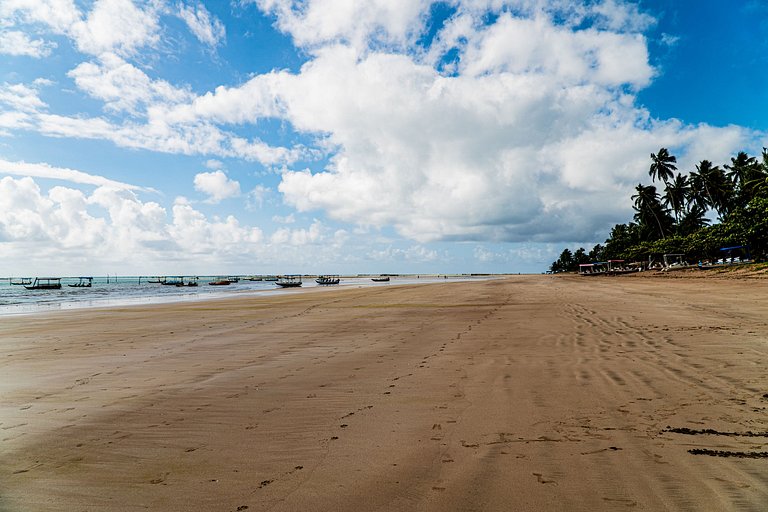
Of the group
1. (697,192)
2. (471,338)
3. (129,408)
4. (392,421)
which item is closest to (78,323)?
(129,408)

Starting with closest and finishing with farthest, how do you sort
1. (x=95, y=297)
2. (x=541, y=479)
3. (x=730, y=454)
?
1. (x=541, y=479)
2. (x=730, y=454)
3. (x=95, y=297)

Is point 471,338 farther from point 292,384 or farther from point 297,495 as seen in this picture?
point 297,495

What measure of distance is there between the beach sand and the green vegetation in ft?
143

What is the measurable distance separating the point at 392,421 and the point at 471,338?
712cm

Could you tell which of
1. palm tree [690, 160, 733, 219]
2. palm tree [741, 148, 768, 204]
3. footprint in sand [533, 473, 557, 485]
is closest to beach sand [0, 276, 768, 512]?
footprint in sand [533, 473, 557, 485]

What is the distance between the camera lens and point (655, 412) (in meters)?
5.37

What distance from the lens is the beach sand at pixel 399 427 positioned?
142 inches

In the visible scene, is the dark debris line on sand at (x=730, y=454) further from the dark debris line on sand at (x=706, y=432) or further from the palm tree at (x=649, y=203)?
the palm tree at (x=649, y=203)

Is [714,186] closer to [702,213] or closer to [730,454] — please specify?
[702,213]

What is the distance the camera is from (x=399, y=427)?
5152mm

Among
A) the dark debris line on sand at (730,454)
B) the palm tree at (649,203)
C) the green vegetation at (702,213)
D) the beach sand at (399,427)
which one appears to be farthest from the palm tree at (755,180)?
the dark debris line on sand at (730,454)

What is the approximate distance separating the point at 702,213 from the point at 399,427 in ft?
381

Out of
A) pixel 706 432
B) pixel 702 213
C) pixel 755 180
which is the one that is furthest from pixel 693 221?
pixel 706 432

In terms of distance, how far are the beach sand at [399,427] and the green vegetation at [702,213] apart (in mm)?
43667
